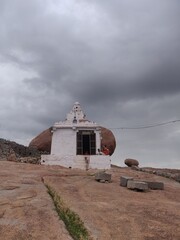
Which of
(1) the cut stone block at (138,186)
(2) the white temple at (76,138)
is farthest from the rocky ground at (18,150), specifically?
(1) the cut stone block at (138,186)

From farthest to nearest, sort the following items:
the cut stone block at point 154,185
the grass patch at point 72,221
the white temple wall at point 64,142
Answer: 1. the white temple wall at point 64,142
2. the cut stone block at point 154,185
3. the grass patch at point 72,221

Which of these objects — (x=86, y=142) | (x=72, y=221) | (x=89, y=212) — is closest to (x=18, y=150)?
(x=86, y=142)

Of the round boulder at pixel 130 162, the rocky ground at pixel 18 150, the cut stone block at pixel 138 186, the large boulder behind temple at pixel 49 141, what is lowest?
the cut stone block at pixel 138 186

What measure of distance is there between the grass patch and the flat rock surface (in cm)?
15

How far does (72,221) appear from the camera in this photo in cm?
801

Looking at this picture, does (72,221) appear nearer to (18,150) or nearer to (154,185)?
(154,185)

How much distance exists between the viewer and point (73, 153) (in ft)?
90.8

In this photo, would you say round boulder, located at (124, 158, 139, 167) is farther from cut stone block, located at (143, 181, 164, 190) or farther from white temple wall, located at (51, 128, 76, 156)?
cut stone block, located at (143, 181, 164, 190)

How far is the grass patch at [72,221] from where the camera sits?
278 inches

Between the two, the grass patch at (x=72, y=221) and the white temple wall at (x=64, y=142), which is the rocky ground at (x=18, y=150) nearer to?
the white temple wall at (x=64, y=142)

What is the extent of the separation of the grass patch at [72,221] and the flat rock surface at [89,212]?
152 mm

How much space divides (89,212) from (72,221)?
846 mm

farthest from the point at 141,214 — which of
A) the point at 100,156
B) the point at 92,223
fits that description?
the point at 100,156

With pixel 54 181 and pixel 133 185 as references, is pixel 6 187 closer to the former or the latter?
pixel 54 181
